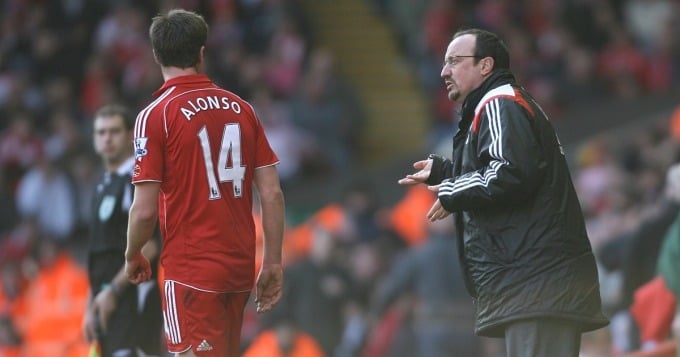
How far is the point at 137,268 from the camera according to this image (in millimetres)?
7551

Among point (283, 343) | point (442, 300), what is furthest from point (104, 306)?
point (442, 300)

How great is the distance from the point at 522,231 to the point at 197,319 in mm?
1604

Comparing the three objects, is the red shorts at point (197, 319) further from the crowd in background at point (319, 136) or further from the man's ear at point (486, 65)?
the crowd in background at point (319, 136)

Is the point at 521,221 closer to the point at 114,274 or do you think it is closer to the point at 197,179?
the point at 197,179

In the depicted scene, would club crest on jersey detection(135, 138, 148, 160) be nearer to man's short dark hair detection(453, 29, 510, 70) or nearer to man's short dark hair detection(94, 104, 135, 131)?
man's short dark hair detection(453, 29, 510, 70)

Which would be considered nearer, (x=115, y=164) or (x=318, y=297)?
(x=115, y=164)

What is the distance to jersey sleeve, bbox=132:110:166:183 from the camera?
24.0 feet

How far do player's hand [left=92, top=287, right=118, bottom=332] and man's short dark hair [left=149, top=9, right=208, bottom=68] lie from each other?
213 centimetres

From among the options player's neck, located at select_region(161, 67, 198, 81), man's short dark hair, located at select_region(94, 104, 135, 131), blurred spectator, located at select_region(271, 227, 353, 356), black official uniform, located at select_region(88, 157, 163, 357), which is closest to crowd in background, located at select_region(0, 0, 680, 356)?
blurred spectator, located at select_region(271, 227, 353, 356)

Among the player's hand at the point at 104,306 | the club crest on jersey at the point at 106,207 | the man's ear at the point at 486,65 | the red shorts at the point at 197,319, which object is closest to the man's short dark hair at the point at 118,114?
the club crest on jersey at the point at 106,207

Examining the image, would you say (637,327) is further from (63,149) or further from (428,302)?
(63,149)

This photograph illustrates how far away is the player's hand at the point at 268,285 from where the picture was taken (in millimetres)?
7656

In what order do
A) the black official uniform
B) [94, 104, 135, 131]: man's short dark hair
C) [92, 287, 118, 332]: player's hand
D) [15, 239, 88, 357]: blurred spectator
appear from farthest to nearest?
1. [15, 239, 88, 357]: blurred spectator
2. [94, 104, 135, 131]: man's short dark hair
3. the black official uniform
4. [92, 287, 118, 332]: player's hand

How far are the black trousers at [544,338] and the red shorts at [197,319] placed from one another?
1.39 m
